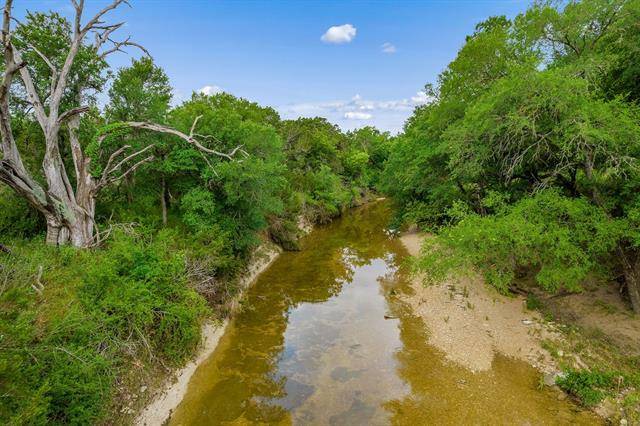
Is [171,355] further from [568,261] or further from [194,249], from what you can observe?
[568,261]

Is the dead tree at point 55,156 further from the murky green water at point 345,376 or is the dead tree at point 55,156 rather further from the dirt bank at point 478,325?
the dirt bank at point 478,325

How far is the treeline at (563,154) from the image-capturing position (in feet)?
31.1

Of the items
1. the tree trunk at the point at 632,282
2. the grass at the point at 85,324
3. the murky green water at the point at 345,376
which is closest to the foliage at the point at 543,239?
the tree trunk at the point at 632,282

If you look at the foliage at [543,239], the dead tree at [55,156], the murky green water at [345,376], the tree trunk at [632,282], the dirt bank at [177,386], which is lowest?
the murky green water at [345,376]

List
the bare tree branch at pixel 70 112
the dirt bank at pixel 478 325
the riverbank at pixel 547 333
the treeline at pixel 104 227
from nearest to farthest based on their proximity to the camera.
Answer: the treeline at pixel 104 227 → the riverbank at pixel 547 333 → the dirt bank at pixel 478 325 → the bare tree branch at pixel 70 112

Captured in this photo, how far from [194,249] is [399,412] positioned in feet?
28.7

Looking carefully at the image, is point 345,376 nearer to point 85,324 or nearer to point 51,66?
point 85,324

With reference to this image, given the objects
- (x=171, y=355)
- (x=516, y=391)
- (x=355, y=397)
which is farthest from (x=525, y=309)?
(x=171, y=355)

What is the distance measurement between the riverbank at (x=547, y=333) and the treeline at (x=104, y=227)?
843cm

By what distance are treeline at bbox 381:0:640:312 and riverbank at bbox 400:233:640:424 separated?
1052 millimetres

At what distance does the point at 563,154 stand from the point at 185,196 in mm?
13912

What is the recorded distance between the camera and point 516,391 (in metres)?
8.80

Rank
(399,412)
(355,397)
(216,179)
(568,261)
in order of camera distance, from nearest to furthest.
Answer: (399,412), (355,397), (568,261), (216,179)

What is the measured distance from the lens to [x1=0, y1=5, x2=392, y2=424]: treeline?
6125 millimetres
